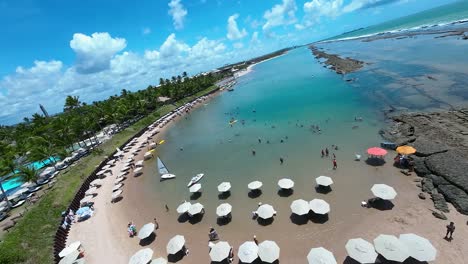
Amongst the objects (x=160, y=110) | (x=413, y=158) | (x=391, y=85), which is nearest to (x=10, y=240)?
(x=413, y=158)

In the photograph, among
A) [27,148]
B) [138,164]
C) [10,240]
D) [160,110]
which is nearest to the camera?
[10,240]

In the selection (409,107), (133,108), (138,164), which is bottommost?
(409,107)

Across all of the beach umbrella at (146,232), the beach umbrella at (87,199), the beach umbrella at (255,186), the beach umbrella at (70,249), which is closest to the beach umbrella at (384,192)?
the beach umbrella at (255,186)

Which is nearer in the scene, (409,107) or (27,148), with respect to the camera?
(409,107)

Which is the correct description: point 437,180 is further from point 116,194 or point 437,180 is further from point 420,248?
point 116,194

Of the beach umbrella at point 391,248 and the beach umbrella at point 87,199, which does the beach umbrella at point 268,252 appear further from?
the beach umbrella at point 87,199

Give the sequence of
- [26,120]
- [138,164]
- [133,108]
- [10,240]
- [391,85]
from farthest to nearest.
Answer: [26,120] < [133,108] < [391,85] < [138,164] < [10,240]

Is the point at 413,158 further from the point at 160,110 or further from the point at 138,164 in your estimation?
the point at 160,110

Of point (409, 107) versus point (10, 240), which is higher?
point (10, 240)

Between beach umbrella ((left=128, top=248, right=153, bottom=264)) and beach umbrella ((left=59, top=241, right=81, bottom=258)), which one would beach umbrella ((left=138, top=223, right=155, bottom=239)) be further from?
beach umbrella ((left=59, top=241, right=81, bottom=258))
